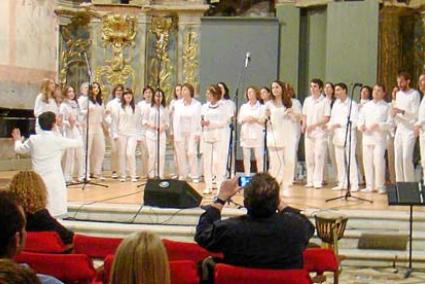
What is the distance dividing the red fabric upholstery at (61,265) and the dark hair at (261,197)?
973 millimetres

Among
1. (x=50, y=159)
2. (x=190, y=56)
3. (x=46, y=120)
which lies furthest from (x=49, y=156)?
(x=190, y=56)

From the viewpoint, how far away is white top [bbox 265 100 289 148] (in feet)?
35.2

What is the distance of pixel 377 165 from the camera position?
11445mm

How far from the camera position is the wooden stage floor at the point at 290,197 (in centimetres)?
983

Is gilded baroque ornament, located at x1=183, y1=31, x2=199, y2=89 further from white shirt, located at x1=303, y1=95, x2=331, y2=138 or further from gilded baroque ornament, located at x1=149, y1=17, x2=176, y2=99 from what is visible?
white shirt, located at x1=303, y1=95, x2=331, y2=138

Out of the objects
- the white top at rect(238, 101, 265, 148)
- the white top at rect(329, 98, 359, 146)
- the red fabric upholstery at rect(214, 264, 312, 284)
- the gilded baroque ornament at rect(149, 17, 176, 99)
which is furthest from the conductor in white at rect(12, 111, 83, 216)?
the gilded baroque ornament at rect(149, 17, 176, 99)

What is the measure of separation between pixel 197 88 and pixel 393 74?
157 inches

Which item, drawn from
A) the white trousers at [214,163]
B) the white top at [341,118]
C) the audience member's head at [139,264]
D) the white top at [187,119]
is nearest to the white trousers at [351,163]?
the white top at [341,118]

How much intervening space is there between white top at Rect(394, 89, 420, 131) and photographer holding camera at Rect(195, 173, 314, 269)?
6944 millimetres

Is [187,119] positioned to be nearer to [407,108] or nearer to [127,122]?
[127,122]

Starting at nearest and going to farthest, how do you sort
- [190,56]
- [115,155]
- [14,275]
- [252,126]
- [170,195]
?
[14,275] → [170,195] → [252,126] → [115,155] → [190,56]

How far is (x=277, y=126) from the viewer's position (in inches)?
425

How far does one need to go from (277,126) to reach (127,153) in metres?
3.69

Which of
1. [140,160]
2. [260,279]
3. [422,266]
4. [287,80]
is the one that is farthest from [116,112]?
[260,279]
